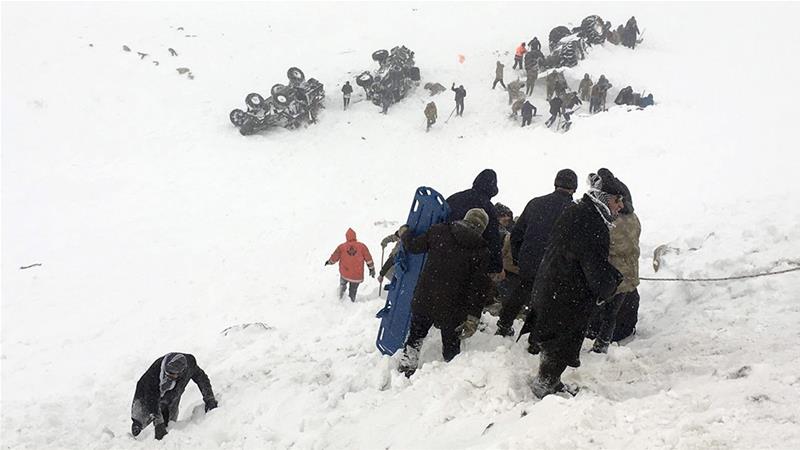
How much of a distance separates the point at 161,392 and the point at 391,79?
59.4 feet

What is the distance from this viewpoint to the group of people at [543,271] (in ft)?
12.2

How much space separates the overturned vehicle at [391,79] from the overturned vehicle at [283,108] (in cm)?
209

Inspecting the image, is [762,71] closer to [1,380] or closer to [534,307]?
[534,307]

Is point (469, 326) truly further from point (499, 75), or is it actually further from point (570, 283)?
point (499, 75)

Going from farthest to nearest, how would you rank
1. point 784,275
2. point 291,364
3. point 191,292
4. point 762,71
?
point 762,71, point 191,292, point 291,364, point 784,275

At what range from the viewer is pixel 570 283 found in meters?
3.75

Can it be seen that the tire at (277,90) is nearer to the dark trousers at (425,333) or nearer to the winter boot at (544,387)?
the dark trousers at (425,333)

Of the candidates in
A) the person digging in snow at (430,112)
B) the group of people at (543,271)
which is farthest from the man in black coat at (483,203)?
the person digging in snow at (430,112)

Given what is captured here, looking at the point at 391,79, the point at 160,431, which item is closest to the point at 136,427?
the point at 160,431

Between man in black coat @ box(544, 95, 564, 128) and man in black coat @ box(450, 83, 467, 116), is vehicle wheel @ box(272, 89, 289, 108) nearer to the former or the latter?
man in black coat @ box(450, 83, 467, 116)

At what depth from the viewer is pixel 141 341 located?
889cm

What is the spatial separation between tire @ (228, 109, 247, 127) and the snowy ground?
39 cm

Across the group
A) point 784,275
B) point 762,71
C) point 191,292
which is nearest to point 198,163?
point 191,292

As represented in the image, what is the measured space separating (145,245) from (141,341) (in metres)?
4.60
